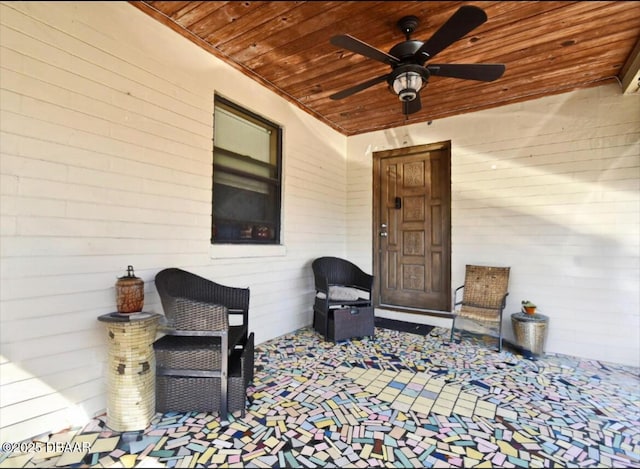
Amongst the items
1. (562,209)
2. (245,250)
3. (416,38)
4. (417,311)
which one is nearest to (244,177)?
(245,250)

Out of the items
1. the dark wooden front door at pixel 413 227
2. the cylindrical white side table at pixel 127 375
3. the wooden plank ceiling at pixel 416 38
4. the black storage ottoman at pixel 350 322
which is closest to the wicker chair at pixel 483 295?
the dark wooden front door at pixel 413 227

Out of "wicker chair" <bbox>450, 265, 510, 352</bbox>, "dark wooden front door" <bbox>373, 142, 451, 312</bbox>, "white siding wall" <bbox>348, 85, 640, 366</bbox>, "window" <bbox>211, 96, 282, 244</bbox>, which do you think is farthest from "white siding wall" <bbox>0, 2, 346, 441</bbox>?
"white siding wall" <bbox>348, 85, 640, 366</bbox>

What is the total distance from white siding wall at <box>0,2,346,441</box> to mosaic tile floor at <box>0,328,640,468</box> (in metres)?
0.47

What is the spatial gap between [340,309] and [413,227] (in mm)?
1773

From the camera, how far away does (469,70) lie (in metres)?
2.31

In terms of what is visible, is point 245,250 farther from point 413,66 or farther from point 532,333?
point 532,333

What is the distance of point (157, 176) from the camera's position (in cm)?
248

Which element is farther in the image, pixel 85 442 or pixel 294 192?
pixel 294 192

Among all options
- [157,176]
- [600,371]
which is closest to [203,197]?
[157,176]

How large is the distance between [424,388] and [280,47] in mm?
3087

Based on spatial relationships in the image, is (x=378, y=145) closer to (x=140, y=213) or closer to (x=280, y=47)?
(x=280, y=47)

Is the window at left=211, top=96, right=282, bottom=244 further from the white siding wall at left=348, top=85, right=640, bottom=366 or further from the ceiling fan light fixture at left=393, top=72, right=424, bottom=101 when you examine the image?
the white siding wall at left=348, top=85, right=640, bottom=366

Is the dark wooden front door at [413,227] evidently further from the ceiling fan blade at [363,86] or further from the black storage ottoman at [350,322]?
the ceiling fan blade at [363,86]

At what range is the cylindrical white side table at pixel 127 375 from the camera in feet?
6.26
